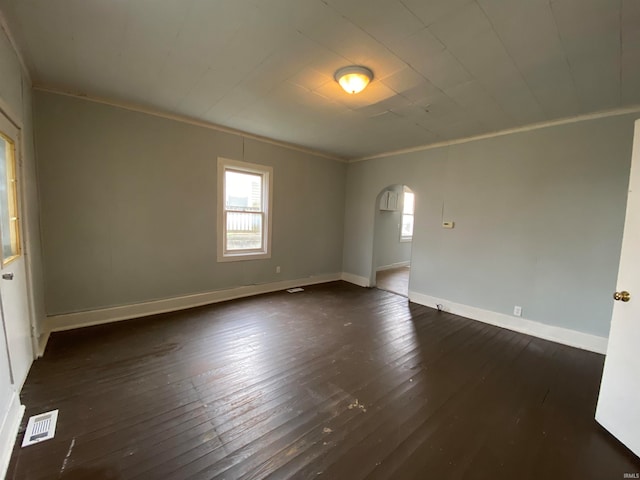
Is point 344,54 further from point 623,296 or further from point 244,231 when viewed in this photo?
point 244,231

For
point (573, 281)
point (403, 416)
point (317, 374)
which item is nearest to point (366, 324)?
point (317, 374)

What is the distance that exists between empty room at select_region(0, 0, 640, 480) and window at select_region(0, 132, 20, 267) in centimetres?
3

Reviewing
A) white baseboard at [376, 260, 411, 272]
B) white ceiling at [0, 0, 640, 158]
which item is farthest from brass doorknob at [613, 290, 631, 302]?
white baseboard at [376, 260, 411, 272]

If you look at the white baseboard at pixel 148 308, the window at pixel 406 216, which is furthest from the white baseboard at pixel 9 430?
the window at pixel 406 216

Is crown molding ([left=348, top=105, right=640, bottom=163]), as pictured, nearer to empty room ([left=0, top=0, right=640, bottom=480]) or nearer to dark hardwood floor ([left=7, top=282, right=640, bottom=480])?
empty room ([left=0, top=0, right=640, bottom=480])

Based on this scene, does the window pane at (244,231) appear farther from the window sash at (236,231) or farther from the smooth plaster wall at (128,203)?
the smooth plaster wall at (128,203)

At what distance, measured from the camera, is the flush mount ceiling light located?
212cm

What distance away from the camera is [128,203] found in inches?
129

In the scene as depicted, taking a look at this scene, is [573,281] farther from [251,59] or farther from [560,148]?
[251,59]

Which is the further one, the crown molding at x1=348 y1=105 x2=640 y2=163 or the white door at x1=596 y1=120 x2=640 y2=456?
the crown molding at x1=348 y1=105 x2=640 y2=163

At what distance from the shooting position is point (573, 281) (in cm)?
304

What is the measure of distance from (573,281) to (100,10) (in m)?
4.98

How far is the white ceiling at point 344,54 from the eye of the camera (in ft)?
5.10

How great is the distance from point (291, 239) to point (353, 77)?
323 centimetres
